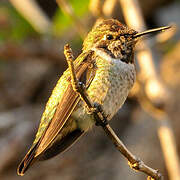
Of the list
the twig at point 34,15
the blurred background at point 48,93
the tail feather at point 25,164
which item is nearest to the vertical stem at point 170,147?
the blurred background at point 48,93

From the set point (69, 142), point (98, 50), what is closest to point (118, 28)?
point (98, 50)

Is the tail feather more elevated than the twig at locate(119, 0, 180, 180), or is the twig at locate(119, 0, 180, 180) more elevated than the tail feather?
the twig at locate(119, 0, 180, 180)

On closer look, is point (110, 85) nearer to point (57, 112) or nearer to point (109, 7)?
point (57, 112)

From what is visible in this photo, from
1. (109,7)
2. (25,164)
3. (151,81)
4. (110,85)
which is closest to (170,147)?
(151,81)

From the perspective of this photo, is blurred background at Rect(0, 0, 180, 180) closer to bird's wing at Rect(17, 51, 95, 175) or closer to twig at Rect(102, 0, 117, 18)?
twig at Rect(102, 0, 117, 18)

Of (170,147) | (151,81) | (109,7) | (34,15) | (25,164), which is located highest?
(34,15)

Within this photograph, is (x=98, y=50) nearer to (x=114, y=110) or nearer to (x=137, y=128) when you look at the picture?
(x=114, y=110)

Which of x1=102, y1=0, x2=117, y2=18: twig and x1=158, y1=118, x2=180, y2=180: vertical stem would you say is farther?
x1=158, y1=118, x2=180, y2=180: vertical stem

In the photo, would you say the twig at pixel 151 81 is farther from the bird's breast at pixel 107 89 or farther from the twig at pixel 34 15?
the twig at pixel 34 15

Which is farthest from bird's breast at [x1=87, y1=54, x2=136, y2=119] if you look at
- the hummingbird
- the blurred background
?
the blurred background
